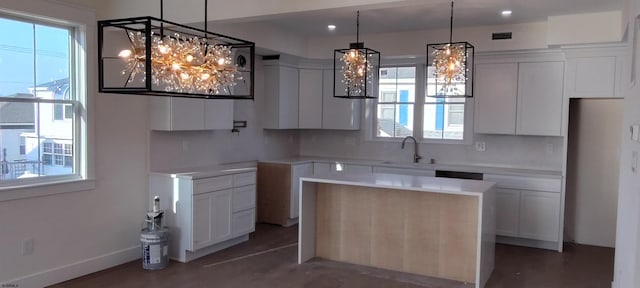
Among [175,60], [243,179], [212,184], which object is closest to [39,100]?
[212,184]

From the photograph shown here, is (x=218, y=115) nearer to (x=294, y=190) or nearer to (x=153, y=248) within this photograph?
(x=294, y=190)

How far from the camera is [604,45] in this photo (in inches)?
204

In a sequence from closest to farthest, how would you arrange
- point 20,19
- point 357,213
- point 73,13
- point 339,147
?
1. point 20,19
2. point 73,13
3. point 357,213
4. point 339,147

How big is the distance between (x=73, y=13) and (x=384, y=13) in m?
3.13

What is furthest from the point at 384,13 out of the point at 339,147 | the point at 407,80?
the point at 339,147

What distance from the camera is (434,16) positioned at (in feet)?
18.1

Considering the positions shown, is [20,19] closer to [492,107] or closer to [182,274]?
[182,274]

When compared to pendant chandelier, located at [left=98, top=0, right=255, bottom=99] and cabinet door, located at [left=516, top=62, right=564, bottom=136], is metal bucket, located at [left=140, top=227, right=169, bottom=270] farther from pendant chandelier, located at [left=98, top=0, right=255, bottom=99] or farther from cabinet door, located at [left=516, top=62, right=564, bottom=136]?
Answer: cabinet door, located at [left=516, top=62, right=564, bottom=136]

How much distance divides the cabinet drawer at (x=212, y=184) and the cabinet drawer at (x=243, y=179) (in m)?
0.08

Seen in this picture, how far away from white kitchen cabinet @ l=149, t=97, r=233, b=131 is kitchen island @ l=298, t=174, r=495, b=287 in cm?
147

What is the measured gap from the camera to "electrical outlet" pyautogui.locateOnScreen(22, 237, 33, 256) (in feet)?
13.2

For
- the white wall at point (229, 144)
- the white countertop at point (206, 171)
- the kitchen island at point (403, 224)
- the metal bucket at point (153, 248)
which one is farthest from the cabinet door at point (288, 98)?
the metal bucket at point (153, 248)

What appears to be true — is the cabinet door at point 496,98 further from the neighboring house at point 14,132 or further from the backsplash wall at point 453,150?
the neighboring house at point 14,132

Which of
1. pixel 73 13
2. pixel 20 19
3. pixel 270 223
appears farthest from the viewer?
pixel 270 223
